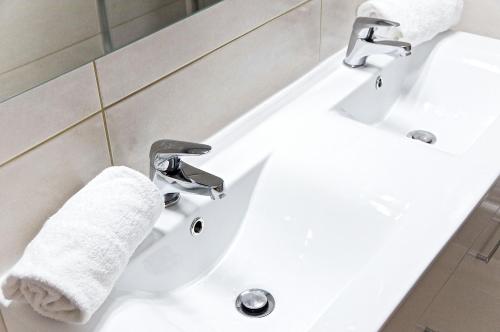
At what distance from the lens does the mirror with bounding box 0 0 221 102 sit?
2.56 ft

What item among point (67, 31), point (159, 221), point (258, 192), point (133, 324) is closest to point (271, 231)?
point (258, 192)

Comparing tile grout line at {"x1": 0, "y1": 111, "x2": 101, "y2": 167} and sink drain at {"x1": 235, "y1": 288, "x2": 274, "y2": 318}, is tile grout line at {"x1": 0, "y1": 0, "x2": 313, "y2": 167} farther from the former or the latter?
sink drain at {"x1": 235, "y1": 288, "x2": 274, "y2": 318}

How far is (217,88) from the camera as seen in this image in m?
1.09

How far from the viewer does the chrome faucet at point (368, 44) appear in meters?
1.28

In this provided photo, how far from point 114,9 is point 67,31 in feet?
0.26

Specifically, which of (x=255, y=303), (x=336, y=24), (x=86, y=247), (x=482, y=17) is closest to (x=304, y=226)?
(x=255, y=303)

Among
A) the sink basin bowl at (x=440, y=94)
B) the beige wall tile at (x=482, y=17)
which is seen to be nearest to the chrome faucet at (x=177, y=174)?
the sink basin bowl at (x=440, y=94)

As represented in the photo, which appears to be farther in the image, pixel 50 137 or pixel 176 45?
pixel 176 45

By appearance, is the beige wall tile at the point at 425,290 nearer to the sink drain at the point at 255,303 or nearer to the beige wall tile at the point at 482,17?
the sink drain at the point at 255,303

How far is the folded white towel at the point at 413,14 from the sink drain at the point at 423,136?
0.59 ft

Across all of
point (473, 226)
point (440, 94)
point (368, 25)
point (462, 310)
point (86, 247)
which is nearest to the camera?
point (86, 247)

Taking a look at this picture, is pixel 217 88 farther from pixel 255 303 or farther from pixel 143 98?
pixel 255 303

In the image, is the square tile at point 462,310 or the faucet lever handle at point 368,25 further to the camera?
the faucet lever handle at point 368,25

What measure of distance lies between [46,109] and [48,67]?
0.05 metres
